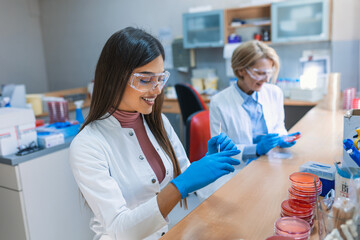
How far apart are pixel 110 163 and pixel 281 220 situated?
24.5 inches

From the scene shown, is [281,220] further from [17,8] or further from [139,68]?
[17,8]

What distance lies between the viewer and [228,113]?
1.92 m

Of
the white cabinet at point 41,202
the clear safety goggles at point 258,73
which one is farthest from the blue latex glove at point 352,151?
the white cabinet at point 41,202

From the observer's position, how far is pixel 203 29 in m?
3.99

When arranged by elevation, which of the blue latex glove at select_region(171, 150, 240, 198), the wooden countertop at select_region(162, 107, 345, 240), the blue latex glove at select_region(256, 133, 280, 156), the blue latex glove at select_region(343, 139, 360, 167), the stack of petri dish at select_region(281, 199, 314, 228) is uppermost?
the blue latex glove at select_region(343, 139, 360, 167)

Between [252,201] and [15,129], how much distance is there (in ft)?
5.11

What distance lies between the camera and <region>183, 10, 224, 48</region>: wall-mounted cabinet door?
3.87 meters

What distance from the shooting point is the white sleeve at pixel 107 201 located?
1.00 meters

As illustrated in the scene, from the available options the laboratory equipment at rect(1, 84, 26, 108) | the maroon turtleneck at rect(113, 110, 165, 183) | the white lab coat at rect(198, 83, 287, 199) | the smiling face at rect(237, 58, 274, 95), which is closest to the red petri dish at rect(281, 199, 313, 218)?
the maroon turtleneck at rect(113, 110, 165, 183)

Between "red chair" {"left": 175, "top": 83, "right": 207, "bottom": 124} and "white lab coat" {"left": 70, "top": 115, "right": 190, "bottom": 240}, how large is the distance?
175 centimetres

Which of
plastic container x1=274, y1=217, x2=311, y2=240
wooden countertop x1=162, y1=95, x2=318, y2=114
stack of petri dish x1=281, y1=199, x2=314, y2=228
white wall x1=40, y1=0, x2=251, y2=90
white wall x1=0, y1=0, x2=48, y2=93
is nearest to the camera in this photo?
plastic container x1=274, y1=217, x2=311, y2=240

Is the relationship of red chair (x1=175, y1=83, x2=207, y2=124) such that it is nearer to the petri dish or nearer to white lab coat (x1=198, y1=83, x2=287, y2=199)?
white lab coat (x1=198, y1=83, x2=287, y2=199)

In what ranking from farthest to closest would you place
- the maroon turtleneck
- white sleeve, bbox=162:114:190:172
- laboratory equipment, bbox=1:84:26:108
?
laboratory equipment, bbox=1:84:26:108 → white sleeve, bbox=162:114:190:172 → the maroon turtleneck

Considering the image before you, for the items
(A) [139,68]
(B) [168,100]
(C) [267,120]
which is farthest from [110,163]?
(B) [168,100]
